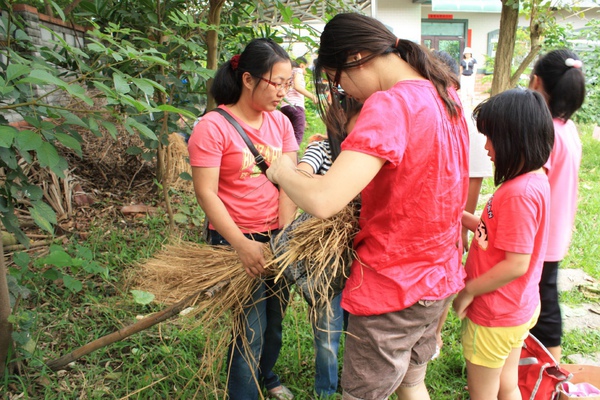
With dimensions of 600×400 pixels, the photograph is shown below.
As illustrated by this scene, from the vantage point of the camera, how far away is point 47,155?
1.59 metres

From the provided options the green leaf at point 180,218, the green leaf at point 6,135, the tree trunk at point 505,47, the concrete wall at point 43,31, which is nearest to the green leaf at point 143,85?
the green leaf at point 6,135

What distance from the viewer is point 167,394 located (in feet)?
7.30

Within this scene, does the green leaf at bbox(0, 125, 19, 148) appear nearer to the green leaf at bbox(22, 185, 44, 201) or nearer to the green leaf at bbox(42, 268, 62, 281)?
the green leaf at bbox(22, 185, 44, 201)

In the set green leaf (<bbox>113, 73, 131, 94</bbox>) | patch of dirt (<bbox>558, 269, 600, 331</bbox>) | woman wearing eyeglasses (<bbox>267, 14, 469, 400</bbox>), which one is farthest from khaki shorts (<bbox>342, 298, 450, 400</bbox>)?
patch of dirt (<bbox>558, 269, 600, 331</bbox>)

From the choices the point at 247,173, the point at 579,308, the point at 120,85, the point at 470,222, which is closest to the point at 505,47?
the point at 579,308

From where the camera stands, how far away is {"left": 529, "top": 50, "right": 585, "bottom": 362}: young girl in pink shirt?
2.01m

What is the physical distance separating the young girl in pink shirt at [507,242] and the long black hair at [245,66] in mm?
791

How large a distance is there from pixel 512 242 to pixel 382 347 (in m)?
0.56

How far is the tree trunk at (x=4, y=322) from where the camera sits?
194 centimetres

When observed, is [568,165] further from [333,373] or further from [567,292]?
[567,292]

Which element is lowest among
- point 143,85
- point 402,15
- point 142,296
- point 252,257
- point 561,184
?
point 142,296

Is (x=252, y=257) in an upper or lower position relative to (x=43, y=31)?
lower

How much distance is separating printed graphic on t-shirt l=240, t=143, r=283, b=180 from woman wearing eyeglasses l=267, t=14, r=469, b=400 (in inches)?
21.2

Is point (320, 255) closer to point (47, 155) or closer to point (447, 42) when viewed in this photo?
point (47, 155)
